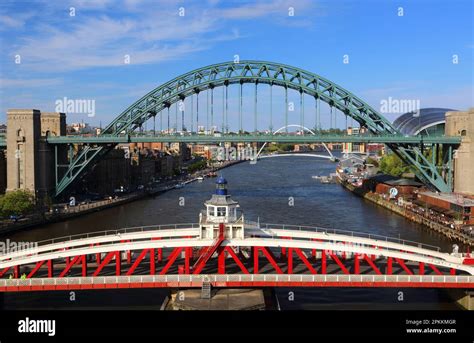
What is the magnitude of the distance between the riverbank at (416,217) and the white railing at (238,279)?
12.2 meters

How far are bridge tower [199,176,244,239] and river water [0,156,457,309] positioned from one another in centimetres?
233

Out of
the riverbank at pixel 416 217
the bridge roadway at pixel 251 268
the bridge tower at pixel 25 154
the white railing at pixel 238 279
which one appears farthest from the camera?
the bridge tower at pixel 25 154

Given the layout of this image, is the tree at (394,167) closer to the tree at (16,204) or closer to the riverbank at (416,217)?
the riverbank at (416,217)

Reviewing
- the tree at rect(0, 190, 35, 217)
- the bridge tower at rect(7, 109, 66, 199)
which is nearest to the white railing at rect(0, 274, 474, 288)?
the tree at rect(0, 190, 35, 217)

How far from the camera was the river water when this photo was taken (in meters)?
14.9

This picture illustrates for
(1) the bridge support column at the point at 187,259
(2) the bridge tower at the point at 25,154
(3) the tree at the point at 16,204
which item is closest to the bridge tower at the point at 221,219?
(1) the bridge support column at the point at 187,259

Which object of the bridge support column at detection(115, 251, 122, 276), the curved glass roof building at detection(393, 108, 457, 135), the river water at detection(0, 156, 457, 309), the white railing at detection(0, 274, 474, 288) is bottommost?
the river water at detection(0, 156, 457, 309)

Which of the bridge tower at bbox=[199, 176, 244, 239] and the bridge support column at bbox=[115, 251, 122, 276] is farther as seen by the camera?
the bridge tower at bbox=[199, 176, 244, 239]

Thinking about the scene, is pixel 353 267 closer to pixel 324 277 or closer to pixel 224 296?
pixel 324 277

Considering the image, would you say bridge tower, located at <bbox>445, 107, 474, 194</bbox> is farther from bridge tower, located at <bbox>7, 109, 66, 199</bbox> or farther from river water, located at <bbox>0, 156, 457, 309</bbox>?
bridge tower, located at <bbox>7, 109, 66, 199</bbox>

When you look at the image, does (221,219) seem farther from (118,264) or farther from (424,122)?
(424,122)

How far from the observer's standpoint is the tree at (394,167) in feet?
166
